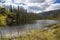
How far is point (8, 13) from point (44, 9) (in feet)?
1.40

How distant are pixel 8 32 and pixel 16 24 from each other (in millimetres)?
130

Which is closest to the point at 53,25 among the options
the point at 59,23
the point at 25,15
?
the point at 59,23

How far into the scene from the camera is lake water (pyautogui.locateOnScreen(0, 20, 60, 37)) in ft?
4.69

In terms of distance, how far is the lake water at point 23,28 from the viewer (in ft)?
4.69

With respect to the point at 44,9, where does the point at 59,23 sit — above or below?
below

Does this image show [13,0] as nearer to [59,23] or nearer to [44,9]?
[44,9]

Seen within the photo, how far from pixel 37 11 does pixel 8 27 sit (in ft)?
1.27

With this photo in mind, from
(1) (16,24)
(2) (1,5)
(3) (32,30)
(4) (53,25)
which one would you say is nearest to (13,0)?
(2) (1,5)

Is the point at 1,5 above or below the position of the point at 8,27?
above

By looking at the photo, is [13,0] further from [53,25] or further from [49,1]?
[53,25]

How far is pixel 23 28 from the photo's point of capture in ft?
4.75

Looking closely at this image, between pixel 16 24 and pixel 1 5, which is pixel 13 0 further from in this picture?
pixel 16 24

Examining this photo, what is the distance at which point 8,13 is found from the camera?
4.83ft

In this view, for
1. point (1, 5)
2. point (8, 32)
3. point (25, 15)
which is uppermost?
point (1, 5)
